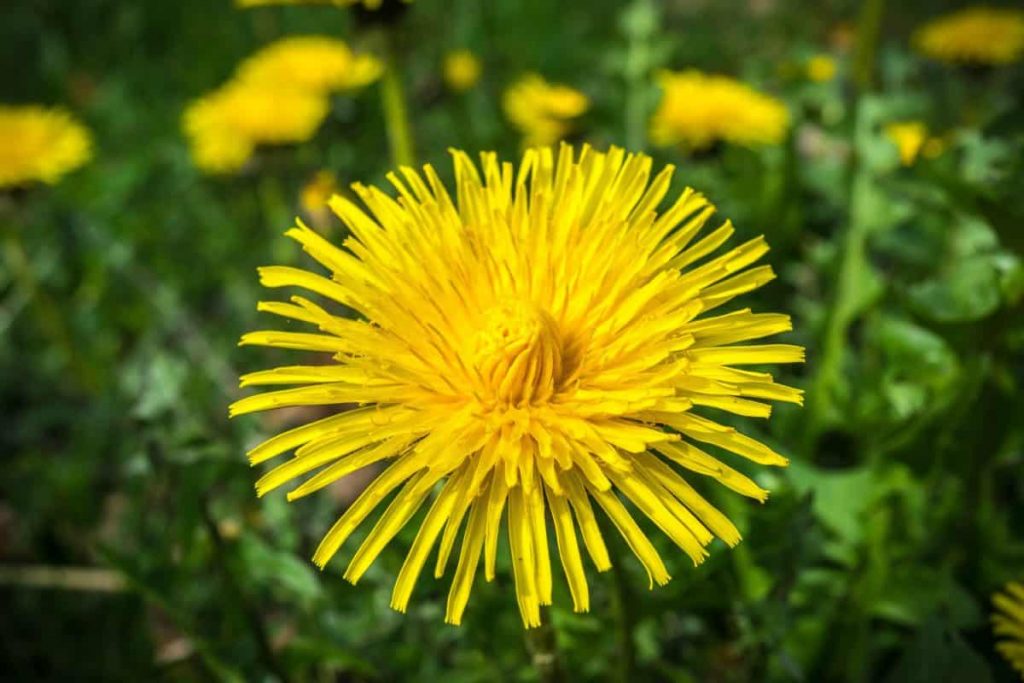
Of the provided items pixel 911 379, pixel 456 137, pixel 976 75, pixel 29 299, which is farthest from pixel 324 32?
pixel 911 379

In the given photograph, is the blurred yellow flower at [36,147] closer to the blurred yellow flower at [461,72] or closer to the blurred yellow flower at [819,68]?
the blurred yellow flower at [461,72]

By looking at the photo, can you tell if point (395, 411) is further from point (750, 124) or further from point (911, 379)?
point (750, 124)

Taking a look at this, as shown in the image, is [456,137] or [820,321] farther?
[456,137]

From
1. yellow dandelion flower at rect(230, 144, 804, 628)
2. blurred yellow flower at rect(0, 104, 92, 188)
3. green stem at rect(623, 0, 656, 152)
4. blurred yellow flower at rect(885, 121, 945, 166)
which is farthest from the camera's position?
green stem at rect(623, 0, 656, 152)

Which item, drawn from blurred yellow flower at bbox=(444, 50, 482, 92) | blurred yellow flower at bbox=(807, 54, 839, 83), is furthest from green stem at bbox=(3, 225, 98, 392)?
blurred yellow flower at bbox=(807, 54, 839, 83)

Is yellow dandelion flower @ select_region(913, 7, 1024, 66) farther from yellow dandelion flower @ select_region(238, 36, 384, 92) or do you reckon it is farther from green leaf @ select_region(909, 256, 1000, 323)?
yellow dandelion flower @ select_region(238, 36, 384, 92)

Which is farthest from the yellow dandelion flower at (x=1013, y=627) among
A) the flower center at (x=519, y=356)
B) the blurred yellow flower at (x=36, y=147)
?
the blurred yellow flower at (x=36, y=147)
